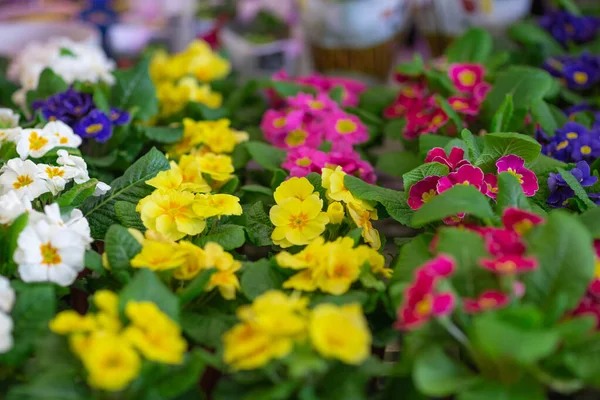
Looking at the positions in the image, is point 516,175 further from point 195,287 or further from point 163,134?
point 163,134

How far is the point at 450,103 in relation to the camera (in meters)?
1.12

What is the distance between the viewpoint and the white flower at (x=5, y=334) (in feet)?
2.08

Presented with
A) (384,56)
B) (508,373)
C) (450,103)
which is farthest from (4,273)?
(384,56)

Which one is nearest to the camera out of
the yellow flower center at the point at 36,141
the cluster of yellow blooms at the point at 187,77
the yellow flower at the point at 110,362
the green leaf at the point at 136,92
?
the yellow flower at the point at 110,362

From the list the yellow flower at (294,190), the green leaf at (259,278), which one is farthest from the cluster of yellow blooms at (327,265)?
the yellow flower at (294,190)

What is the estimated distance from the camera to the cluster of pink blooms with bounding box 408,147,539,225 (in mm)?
815

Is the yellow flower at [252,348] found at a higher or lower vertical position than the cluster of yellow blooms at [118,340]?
lower

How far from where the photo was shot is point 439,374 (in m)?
0.60

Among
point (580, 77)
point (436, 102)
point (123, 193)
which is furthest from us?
point (580, 77)

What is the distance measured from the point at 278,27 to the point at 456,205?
4.00 feet

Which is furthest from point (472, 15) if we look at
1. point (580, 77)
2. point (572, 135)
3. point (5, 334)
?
point (5, 334)

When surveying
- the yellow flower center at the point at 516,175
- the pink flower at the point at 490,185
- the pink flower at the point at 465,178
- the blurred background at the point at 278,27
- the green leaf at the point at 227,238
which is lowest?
the blurred background at the point at 278,27

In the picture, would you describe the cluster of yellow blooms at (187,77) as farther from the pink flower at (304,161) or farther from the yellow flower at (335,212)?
the yellow flower at (335,212)

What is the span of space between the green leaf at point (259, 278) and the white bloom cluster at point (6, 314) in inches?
9.9
